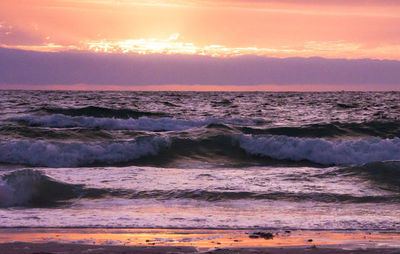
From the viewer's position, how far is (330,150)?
18359 mm

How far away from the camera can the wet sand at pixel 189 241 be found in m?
6.60

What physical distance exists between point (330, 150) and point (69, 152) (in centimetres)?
824

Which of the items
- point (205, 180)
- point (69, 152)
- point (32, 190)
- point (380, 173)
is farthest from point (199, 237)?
point (69, 152)

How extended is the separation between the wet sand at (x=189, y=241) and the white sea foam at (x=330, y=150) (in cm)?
1046

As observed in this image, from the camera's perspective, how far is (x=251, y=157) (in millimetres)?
18234

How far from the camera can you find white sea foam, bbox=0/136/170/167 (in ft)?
54.7

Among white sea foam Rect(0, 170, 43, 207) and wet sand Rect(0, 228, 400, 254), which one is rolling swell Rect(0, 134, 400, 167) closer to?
white sea foam Rect(0, 170, 43, 207)

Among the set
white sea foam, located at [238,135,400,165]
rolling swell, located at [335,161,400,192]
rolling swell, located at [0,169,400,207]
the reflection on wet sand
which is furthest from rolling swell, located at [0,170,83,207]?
white sea foam, located at [238,135,400,165]

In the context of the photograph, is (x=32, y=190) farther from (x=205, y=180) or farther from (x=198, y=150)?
(x=198, y=150)

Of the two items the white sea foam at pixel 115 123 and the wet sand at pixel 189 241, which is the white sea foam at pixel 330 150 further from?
the wet sand at pixel 189 241

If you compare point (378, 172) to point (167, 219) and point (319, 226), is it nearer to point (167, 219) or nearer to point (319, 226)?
point (319, 226)

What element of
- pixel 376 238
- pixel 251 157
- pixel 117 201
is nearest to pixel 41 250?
pixel 117 201

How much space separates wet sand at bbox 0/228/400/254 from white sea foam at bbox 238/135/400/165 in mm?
10465

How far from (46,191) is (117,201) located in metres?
1.62
